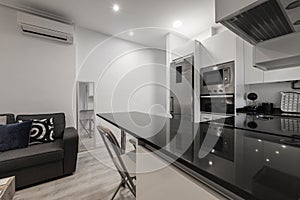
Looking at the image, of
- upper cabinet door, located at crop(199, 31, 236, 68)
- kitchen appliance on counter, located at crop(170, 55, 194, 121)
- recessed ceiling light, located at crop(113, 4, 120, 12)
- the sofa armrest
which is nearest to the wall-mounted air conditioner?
recessed ceiling light, located at crop(113, 4, 120, 12)

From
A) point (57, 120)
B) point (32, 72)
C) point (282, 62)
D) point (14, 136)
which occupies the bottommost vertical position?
point (14, 136)

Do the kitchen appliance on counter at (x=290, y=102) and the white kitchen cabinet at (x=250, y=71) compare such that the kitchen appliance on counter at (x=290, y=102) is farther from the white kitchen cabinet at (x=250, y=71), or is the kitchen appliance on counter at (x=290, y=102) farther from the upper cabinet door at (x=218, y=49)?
the upper cabinet door at (x=218, y=49)

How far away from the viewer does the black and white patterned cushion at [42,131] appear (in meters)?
2.38

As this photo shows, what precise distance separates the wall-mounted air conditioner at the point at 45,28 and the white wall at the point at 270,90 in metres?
3.57

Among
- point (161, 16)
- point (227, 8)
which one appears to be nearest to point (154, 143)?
point (227, 8)

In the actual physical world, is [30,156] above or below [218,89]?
below

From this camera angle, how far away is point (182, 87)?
11.1 feet

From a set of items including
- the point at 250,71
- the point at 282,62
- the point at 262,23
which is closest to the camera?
the point at 262,23

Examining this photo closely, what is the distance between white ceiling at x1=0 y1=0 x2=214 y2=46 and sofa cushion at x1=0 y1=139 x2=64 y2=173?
2.30 metres

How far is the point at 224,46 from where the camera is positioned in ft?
8.89

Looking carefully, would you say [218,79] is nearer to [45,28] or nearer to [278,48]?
[278,48]

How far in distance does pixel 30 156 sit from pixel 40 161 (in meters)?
0.13

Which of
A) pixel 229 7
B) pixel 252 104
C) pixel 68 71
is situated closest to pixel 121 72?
pixel 68 71

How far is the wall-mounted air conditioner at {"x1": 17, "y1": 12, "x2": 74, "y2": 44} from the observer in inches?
106
